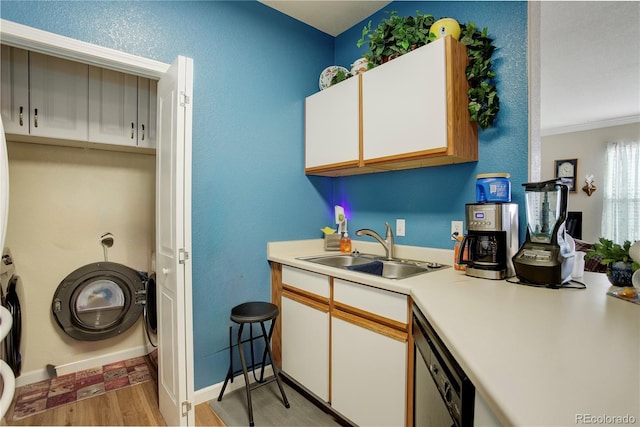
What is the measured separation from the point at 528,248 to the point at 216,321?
1839mm

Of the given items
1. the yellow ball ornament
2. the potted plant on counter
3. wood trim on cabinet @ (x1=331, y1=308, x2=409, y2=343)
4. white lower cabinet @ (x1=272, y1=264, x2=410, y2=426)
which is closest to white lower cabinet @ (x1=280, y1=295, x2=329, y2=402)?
white lower cabinet @ (x1=272, y1=264, x2=410, y2=426)

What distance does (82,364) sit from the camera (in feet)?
7.84

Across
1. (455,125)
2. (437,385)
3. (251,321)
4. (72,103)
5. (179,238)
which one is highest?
(72,103)

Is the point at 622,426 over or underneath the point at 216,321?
over

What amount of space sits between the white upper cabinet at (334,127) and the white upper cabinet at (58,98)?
5.40ft

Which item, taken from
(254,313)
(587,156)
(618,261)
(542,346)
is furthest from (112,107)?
(587,156)

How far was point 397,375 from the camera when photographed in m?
1.40

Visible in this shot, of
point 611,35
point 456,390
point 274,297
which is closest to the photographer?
point 456,390

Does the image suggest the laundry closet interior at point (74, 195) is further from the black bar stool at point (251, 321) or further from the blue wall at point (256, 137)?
the black bar stool at point (251, 321)

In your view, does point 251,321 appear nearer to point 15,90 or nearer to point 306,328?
point 306,328

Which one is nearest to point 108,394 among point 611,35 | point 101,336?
point 101,336

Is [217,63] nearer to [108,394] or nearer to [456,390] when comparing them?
[456,390]

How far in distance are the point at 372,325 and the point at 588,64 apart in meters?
2.09

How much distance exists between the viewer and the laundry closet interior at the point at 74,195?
211 centimetres
